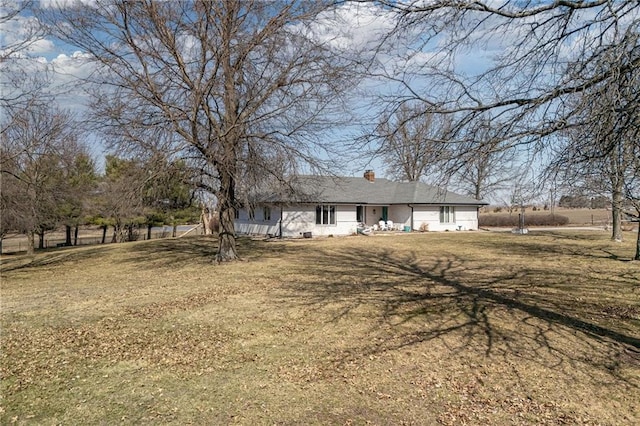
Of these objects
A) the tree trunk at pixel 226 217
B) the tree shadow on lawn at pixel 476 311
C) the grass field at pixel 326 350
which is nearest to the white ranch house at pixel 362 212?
the tree trunk at pixel 226 217

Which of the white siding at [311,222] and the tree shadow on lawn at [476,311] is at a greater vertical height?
the white siding at [311,222]

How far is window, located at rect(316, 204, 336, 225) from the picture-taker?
28.9 meters

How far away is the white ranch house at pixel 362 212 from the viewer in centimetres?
2831

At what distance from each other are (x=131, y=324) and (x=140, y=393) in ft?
10.1

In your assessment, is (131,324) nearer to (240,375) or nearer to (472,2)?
(240,375)

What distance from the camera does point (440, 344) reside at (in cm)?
595

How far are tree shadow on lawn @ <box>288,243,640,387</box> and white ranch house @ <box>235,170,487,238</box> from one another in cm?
1513

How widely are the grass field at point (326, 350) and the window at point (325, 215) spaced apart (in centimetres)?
1715

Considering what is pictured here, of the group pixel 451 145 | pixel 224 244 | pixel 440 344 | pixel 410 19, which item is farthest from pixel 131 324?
pixel 224 244

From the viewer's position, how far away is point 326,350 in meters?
A: 5.77

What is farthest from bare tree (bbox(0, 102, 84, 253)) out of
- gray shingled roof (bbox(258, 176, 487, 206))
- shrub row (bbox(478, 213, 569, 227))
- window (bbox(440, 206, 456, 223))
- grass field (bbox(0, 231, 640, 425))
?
shrub row (bbox(478, 213, 569, 227))

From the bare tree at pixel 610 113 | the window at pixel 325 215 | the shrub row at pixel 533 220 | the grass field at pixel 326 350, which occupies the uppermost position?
the bare tree at pixel 610 113

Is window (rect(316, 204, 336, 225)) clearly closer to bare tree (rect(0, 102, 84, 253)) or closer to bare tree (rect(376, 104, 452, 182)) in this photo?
bare tree (rect(0, 102, 84, 253))

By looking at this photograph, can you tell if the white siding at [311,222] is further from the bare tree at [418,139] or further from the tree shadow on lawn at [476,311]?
Result: the bare tree at [418,139]
